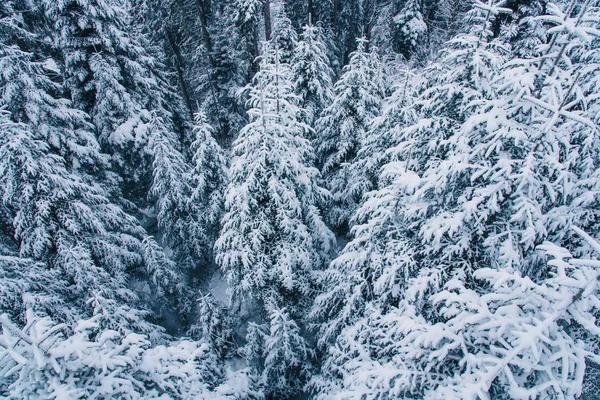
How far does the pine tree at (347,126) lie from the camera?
13.4 metres

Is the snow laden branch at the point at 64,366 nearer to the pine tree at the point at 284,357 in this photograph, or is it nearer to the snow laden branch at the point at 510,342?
the snow laden branch at the point at 510,342

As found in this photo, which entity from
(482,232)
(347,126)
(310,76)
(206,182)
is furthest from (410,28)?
(482,232)

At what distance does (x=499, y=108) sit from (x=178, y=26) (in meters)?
29.5

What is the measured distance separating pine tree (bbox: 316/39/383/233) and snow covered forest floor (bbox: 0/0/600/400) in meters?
0.12

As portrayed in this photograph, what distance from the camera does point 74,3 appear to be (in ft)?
43.9

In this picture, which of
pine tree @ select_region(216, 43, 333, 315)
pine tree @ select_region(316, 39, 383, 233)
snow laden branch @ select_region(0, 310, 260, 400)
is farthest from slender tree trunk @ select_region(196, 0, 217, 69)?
snow laden branch @ select_region(0, 310, 260, 400)

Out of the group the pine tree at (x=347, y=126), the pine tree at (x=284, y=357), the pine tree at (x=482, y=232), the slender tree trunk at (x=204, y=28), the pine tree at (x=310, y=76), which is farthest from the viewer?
the slender tree trunk at (x=204, y=28)

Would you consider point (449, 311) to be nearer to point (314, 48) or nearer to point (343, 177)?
point (343, 177)

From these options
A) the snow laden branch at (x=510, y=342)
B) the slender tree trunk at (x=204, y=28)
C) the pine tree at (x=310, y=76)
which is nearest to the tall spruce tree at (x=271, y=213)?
the pine tree at (x=310, y=76)

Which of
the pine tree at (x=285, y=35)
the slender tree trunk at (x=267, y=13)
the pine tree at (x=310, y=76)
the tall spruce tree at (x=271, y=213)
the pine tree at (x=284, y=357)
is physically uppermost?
Result: the slender tree trunk at (x=267, y=13)

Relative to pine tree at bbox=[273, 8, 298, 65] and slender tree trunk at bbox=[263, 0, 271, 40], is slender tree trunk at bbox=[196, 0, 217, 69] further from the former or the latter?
pine tree at bbox=[273, 8, 298, 65]

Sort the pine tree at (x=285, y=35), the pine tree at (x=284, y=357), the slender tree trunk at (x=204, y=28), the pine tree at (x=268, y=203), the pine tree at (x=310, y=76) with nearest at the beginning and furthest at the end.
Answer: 1. the pine tree at (x=268, y=203)
2. the pine tree at (x=284, y=357)
3. the pine tree at (x=310, y=76)
4. the pine tree at (x=285, y=35)
5. the slender tree trunk at (x=204, y=28)

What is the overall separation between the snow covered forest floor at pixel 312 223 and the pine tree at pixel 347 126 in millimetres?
123

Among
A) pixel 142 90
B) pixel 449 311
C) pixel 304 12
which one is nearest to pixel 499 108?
pixel 449 311
